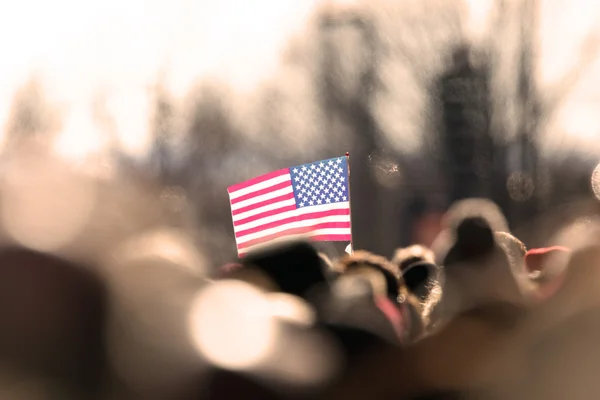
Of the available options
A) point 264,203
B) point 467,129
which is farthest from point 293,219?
point 467,129

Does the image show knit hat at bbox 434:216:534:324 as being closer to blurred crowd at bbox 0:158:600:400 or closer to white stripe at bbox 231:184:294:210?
blurred crowd at bbox 0:158:600:400

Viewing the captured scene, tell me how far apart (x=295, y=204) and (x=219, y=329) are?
1.80 m

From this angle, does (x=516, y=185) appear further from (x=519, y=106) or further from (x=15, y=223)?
(x=15, y=223)

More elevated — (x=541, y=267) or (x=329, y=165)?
(x=329, y=165)

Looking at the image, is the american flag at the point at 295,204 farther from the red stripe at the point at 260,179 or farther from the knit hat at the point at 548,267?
the knit hat at the point at 548,267

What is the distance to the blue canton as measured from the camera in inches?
148

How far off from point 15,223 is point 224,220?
487 inches

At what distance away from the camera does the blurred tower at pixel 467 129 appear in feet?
40.1

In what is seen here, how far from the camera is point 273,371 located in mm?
2070

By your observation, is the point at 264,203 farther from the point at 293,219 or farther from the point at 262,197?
the point at 293,219

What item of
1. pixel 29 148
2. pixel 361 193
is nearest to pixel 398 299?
pixel 29 148

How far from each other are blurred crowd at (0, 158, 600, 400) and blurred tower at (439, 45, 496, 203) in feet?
34.5

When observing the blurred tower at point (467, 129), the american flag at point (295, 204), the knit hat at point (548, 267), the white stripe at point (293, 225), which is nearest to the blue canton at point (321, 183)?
the american flag at point (295, 204)

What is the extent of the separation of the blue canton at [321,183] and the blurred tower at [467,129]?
9.16 m
